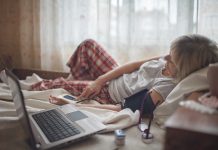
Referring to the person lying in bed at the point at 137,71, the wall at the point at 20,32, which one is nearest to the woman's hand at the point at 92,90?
the person lying in bed at the point at 137,71

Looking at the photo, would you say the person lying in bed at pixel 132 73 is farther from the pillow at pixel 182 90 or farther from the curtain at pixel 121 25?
the curtain at pixel 121 25

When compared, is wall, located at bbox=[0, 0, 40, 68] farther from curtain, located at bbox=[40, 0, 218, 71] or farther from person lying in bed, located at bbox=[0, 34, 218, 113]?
person lying in bed, located at bbox=[0, 34, 218, 113]

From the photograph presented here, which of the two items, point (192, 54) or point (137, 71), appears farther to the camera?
point (137, 71)

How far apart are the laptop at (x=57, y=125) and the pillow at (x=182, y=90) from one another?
302mm

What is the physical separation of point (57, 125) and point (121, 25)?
1227 millimetres

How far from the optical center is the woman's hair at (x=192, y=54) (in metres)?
1.24

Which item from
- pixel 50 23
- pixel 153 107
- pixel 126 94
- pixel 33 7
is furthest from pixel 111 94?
pixel 33 7

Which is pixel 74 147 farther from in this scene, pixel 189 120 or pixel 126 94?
pixel 126 94

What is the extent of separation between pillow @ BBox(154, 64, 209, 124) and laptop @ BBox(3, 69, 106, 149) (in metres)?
0.30

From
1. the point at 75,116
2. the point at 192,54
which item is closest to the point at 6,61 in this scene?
the point at 75,116

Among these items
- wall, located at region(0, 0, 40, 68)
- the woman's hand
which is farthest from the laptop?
wall, located at region(0, 0, 40, 68)

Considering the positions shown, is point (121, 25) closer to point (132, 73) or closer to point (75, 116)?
point (132, 73)

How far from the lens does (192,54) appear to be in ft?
4.10

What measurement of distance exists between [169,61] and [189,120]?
0.84 meters
